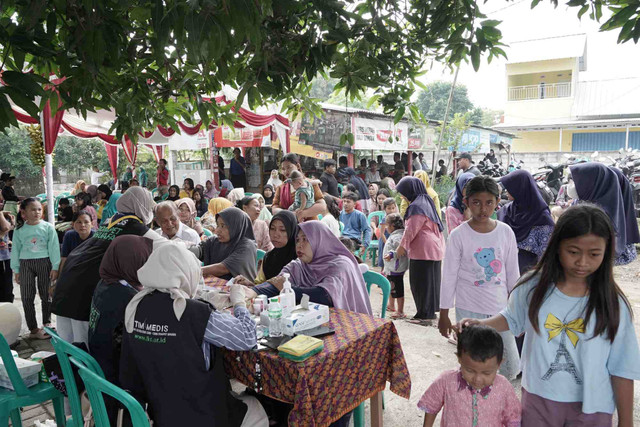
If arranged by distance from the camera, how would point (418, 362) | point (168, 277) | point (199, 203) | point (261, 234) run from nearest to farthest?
point (168, 277), point (418, 362), point (261, 234), point (199, 203)

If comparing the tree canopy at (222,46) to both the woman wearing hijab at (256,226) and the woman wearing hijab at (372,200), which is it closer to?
the woman wearing hijab at (256,226)

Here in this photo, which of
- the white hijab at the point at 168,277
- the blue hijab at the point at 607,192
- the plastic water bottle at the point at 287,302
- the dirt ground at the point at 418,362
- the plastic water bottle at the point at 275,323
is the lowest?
the dirt ground at the point at 418,362

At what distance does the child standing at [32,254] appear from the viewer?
15.8 ft

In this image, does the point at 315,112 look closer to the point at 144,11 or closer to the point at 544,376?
the point at 144,11

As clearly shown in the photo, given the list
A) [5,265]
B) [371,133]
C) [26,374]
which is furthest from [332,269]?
[371,133]

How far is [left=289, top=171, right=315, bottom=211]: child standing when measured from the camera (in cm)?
569

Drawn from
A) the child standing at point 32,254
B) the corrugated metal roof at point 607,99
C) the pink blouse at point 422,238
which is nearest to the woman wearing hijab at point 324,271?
the pink blouse at point 422,238

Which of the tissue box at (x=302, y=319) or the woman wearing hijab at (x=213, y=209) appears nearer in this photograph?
the tissue box at (x=302, y=319)

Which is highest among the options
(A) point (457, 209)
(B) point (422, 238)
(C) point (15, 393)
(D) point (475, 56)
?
(D) point (475, 56)

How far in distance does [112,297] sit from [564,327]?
7.51 ft

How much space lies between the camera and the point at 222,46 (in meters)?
1.54

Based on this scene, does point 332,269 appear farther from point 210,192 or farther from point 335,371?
point 210,192

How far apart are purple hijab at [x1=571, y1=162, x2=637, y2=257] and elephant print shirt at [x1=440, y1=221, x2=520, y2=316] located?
108 cm

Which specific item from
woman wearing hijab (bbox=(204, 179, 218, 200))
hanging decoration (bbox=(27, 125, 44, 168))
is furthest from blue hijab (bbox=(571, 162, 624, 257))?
hanging decoration (bbox=(27, 125, 44, 168))
